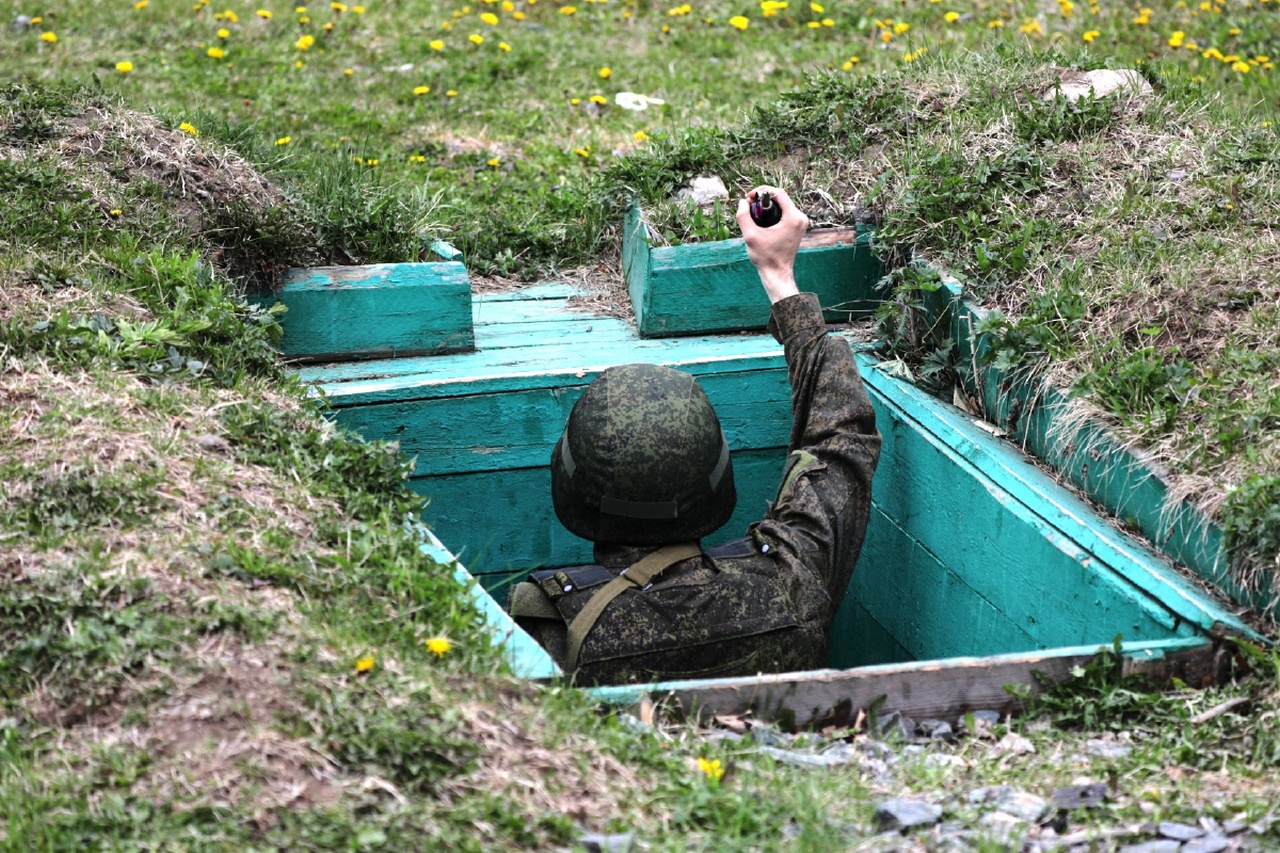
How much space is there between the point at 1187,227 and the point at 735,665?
6.69 ft

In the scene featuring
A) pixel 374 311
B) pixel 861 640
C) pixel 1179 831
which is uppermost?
pixel 374 311

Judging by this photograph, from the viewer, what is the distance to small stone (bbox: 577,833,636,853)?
7.60ft

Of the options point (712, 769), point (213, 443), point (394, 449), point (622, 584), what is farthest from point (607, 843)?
point (213, 443)

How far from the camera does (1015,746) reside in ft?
9.39

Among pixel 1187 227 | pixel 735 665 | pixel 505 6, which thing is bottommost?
pixel 735 665

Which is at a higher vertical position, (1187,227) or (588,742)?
(1187,227)

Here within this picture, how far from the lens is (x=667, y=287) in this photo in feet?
15.2

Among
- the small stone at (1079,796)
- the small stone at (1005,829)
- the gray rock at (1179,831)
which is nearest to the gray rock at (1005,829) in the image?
the small stone at (1005,829)

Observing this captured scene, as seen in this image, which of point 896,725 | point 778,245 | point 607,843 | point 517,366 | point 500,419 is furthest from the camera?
point 517,366

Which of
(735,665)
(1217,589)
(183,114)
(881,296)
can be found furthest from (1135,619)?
(183,114)

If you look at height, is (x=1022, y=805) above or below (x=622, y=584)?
below

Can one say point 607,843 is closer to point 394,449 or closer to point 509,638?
point 509,638

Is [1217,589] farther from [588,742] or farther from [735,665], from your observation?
[588,742]

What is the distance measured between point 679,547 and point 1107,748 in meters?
1.11
